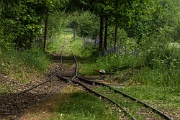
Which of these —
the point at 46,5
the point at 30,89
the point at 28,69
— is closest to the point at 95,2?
the point at 46,5

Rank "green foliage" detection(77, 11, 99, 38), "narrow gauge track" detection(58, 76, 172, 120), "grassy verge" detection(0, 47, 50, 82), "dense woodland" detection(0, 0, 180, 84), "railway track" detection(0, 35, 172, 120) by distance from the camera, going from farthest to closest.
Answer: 1. "green foliage" detection(77, 11, 99, 38)
2. "dense woodland" detection(0, 0, 180, 84)
3. "grassy verge" detection(0, 47, 50, 82)
4. "railway track" detection(0, 35, 172, 120)
5. "narrow gauge track" detection(58, 76, 172, 120)

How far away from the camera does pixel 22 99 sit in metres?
13.4

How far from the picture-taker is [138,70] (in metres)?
A: 18.7

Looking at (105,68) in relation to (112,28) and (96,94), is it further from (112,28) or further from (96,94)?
(112,28)

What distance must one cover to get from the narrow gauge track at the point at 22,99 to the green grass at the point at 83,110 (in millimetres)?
1172

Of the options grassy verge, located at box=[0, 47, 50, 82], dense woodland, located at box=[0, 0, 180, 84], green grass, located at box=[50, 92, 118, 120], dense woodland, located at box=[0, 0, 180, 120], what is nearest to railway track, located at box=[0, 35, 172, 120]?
dense woodland, located at box=[0, 0, 180, 120]

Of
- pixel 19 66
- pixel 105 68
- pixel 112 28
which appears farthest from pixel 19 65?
pixel 112 28

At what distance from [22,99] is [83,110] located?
322 cm

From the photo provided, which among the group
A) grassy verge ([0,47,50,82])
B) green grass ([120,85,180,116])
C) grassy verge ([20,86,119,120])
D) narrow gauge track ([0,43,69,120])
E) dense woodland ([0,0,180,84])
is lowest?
narrow gauge track ([0,43,69,120])

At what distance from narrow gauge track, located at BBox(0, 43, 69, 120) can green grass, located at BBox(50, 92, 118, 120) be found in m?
1.17

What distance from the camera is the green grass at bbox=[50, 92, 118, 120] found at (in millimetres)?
10125

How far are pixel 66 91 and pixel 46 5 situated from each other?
14505 millimetres

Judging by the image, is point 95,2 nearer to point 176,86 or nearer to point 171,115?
point 176,86

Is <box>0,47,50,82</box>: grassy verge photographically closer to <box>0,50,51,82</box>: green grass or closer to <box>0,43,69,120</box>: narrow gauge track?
<box>0,50,51,82</box>: green grass
